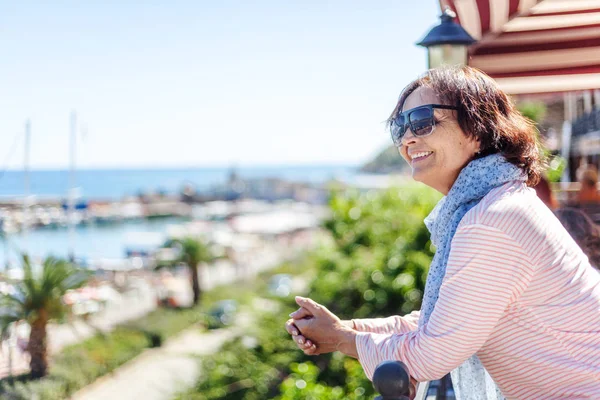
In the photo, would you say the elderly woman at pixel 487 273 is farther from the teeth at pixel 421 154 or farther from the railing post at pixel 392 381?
the railing post at pixel 392 381

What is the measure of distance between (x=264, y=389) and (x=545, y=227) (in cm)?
709

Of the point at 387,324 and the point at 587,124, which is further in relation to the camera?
the point at 587,124

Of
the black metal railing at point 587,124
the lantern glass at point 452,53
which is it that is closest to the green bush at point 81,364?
the lantern glass at point 452,53

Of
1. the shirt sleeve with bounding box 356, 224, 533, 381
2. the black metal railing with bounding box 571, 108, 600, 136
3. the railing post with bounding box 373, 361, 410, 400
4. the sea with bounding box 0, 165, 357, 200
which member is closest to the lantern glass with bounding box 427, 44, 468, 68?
the shirt sleeve with bounding box 356, 224, 533, 381

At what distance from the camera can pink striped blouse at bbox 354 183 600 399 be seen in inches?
48.2

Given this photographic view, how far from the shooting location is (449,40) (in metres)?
2.88

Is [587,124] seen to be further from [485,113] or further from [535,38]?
[485,113]

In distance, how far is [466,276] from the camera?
48.3 inches

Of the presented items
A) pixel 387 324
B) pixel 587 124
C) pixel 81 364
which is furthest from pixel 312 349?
pixel 587 124

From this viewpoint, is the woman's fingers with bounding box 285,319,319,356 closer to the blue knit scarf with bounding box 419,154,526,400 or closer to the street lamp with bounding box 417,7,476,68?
the blue knit scarf with bounding box 419,154,526,400

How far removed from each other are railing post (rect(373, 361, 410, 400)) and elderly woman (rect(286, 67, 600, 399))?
0.23m

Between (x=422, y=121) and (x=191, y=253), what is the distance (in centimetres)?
1774

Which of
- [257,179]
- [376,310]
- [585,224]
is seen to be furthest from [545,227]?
[257,179]

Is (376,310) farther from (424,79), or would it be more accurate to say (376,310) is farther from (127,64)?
(127,64)
